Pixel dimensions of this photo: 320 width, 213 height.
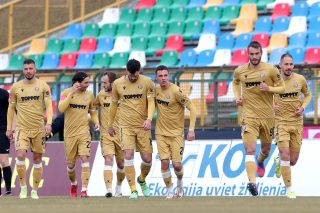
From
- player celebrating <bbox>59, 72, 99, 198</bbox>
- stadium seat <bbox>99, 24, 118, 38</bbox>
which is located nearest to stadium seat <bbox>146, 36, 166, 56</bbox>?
stadium seat <bbox>99, 24, 118, 38</bbox>

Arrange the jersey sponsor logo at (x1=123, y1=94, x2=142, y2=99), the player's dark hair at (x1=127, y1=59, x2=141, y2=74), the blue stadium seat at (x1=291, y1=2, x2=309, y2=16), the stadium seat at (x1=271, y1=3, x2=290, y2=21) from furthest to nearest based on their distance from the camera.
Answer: the stadium seat at (x1=271, y1=3, x2=290, y2=21)
the blue stadium seat at (x1=291, y1=2, x2=309, y2=16)
the jersey sponsor logo at (x1=123, y1=94, x2=142, y2=99)
the player's dark hair at (x1=127, y1=59, x2=141, y2=74)

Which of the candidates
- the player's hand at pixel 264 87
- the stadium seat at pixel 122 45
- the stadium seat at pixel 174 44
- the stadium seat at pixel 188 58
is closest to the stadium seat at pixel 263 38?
the stadium seat at pixel 188 58

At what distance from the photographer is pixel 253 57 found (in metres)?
19.7

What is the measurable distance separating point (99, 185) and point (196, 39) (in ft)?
27.9

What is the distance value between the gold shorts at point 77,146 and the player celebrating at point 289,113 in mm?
3896

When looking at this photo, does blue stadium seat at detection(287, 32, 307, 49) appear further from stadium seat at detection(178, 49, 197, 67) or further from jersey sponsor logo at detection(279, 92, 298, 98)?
jersey sponsor logo at detection(279, 92, 298, 98)

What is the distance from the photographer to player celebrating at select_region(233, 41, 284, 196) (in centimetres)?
1966

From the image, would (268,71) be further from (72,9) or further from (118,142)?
(72,9)

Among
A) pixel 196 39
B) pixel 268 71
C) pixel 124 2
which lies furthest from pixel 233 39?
pixel 268 71

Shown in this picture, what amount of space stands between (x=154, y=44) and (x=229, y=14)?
2.22m

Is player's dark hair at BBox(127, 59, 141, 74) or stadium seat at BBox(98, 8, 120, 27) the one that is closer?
player's dark hair at BBox(127, 59, 141, 74)

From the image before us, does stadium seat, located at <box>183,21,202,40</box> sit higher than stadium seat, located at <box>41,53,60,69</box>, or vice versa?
stadium seat, located at <box>183,21,202,40</box>

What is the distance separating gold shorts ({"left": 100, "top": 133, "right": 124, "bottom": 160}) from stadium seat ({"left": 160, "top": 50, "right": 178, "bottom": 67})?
9085mm

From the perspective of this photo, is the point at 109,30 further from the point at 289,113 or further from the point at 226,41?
the point at 289,113
